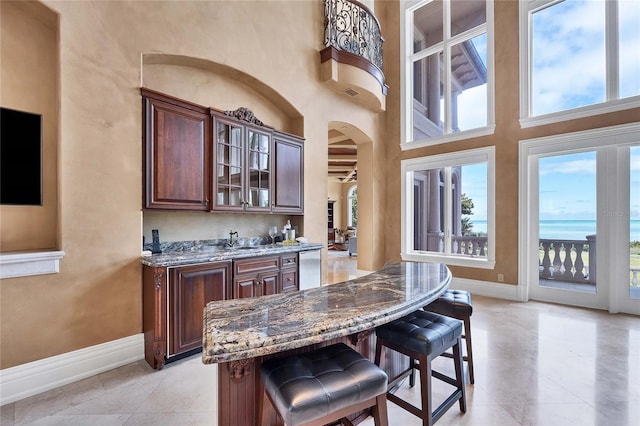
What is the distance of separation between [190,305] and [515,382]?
2.85 meters

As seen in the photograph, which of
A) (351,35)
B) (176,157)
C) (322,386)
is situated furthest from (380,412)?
(351,35)

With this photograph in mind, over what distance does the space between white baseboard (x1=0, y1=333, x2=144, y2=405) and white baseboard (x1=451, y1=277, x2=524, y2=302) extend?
496 cm

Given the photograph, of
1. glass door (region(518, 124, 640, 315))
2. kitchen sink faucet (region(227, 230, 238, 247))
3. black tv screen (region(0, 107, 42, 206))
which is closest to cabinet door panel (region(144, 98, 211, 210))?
kitchen sink faucet (region(227, 230, 238, 247))

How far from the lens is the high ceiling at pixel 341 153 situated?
6789mm

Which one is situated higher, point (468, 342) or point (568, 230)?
point (568, 230)

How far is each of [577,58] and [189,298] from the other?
20.7 feet

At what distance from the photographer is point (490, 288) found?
4.88 meters

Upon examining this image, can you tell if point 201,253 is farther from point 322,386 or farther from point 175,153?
point 322,386

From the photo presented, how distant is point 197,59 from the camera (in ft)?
10.6

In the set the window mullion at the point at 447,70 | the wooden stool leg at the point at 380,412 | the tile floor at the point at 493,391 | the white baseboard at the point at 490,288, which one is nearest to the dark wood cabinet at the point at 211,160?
the tile floor at the point at 493,391

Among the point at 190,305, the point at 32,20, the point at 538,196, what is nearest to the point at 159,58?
the point at 32,20

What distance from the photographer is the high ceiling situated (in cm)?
679

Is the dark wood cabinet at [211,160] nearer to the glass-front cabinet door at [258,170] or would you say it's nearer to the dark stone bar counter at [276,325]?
the glass-front cabinet door at [258,170]

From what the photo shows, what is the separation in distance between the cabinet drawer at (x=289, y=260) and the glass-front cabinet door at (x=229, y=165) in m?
0.82
